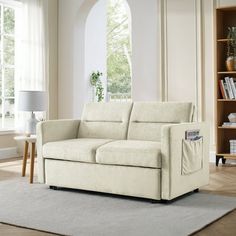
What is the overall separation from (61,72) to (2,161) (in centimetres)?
191

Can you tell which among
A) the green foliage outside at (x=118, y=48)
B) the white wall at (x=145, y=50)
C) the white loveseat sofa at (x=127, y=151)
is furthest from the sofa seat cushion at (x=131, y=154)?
the green foliage outside at (x=118, y=48)

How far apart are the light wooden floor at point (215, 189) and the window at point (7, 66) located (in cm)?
80

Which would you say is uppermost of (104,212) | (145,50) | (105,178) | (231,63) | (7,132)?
(145,50)

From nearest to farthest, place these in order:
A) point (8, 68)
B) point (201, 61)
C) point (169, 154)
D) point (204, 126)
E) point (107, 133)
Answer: point (169, 154) → point (204, 126) → point (107, 133) → point (201, 61) → point (8, 68)

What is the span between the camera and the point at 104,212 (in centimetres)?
343

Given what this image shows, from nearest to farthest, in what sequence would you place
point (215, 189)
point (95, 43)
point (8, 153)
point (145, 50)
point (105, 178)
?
point (105, 178) < point (215, 189) < point (145, 50) < point (8, 153) < point (95, 43)

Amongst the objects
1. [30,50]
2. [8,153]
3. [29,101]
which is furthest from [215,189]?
[30,50]

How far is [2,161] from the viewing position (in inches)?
253

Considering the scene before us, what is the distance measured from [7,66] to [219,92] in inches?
125

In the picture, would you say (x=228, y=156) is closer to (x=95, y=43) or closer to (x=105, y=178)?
(x=105, y=178)

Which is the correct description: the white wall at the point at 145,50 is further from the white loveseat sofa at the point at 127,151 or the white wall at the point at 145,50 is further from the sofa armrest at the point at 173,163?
the sofa armrest at the point at 173,163

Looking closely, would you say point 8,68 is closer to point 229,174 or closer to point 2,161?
point 2,161

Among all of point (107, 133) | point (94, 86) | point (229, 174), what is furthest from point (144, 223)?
point (94, 86)

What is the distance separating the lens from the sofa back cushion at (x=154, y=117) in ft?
14.3
